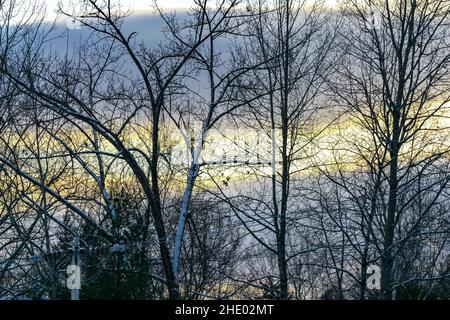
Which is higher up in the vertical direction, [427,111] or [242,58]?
[242,58]

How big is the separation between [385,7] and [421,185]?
4307mm

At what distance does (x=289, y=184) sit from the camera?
56.8 ft

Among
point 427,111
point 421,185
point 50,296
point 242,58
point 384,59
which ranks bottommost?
point 50,296

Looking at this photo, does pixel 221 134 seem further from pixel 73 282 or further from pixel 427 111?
pixel 73 282

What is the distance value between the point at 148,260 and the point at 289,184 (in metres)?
5.54
